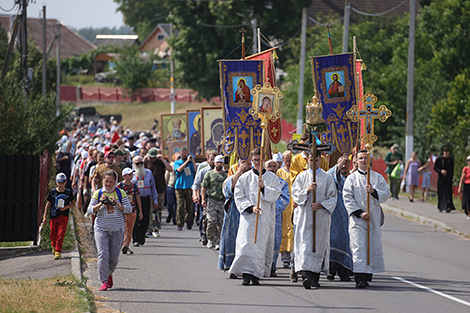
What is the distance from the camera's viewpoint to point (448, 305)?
1034cm

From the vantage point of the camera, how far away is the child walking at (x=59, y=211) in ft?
45.8

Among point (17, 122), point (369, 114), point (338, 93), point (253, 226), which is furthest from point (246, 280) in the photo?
point (17, 122)

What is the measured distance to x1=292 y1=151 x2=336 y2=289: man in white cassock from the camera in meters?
11.8

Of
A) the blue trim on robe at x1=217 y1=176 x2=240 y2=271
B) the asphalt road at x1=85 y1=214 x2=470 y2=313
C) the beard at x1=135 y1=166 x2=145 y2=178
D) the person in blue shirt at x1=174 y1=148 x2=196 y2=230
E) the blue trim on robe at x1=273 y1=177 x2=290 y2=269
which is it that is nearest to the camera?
the asphalt road at x1=85 y1=214 x2=470 y2=313

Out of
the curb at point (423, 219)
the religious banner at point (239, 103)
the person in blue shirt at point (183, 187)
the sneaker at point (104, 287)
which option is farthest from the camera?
the curb at point (423, 219)

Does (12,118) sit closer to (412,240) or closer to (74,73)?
(412,240)

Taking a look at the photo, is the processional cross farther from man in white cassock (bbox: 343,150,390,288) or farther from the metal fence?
the metal fence

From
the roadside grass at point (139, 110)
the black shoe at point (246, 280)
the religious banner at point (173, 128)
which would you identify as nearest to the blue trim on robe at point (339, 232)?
the black shoe at point (246, 280)

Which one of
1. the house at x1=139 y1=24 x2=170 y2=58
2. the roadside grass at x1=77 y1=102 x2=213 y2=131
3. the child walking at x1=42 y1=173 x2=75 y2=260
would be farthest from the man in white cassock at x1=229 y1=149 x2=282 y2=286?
the house at x1=139 y1=24 x2=170 y2=58

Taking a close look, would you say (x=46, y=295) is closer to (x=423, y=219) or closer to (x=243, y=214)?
(x=243, y=214)

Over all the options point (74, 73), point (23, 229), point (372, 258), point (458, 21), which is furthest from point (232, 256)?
point (74, 73)

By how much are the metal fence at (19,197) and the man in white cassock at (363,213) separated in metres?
6.23

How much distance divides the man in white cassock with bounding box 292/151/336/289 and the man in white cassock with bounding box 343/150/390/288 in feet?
1.15

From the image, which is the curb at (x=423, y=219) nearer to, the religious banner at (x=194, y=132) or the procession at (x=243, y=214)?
the procession at (x=243, y=214)
